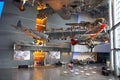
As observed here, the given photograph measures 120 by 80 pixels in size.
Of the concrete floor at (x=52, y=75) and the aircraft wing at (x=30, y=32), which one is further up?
the aircraft wing at (x=30, y=32)

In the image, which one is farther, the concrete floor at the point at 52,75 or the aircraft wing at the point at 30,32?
the aircraft wing at the point at 30,32

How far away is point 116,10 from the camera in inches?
591

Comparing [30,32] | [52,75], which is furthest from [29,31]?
[52,75]

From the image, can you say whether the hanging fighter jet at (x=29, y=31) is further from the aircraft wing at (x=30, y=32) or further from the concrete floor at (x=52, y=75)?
the concrete floor at (x=52, y=75)

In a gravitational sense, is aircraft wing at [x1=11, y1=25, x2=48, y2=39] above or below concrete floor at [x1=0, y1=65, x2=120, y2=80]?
above

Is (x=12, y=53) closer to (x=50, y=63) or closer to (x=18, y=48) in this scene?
(x=18, y=48)

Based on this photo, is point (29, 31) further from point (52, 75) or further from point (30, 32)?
point (52, 75)

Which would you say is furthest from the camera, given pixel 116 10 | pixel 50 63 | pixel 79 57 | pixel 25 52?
pixel 79 57

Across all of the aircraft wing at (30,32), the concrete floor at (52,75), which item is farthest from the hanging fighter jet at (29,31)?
the concrete floor at (52,75)

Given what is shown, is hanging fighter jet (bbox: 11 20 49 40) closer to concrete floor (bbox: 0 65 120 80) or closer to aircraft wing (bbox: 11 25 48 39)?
aircraft wing (bbox: 11 25 48 39)

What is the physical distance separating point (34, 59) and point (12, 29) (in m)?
5.86

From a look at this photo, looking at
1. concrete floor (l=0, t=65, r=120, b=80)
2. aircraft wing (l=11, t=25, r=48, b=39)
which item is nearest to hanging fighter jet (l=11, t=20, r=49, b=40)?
aircraft wing (l=11, t=25, r=48, b=39)

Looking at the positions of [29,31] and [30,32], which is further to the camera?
[30,32]

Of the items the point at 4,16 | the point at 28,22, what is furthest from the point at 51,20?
the point at 4,16
